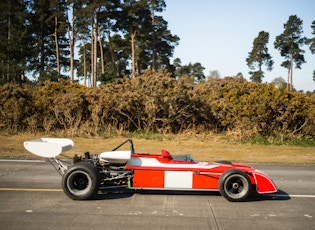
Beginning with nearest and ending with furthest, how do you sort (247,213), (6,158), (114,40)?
(247,213)
(6,158)
(114,40)

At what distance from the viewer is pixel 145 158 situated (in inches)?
290

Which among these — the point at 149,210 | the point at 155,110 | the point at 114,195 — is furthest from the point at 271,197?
the point at 155,110

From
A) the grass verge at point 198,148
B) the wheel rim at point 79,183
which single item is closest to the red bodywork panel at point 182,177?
the wheel rim at point 79,183

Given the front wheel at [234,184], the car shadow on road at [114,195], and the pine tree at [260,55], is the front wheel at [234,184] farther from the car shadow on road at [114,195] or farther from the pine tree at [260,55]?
the pine tree at [260,55]

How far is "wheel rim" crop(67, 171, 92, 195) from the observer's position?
6.88 meters

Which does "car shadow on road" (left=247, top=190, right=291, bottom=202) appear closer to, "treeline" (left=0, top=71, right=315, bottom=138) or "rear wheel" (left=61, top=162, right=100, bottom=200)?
"rear wheel" (left=61, top=162, right=100, bottom=200)

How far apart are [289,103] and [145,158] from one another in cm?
1688

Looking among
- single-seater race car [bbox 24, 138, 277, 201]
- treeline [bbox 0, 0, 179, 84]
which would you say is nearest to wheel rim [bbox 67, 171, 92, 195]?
single-seater race car [bbox 24, 138, 277, 201]

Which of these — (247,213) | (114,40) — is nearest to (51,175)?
(247,213)

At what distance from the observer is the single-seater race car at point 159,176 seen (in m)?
6.88

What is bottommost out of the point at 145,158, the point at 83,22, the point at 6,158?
the point at 6,158

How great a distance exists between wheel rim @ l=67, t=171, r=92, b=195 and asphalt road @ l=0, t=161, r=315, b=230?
0.84 feet

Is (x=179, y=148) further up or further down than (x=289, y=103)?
further down

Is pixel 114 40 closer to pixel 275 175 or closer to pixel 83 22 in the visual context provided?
pixel 83 22
